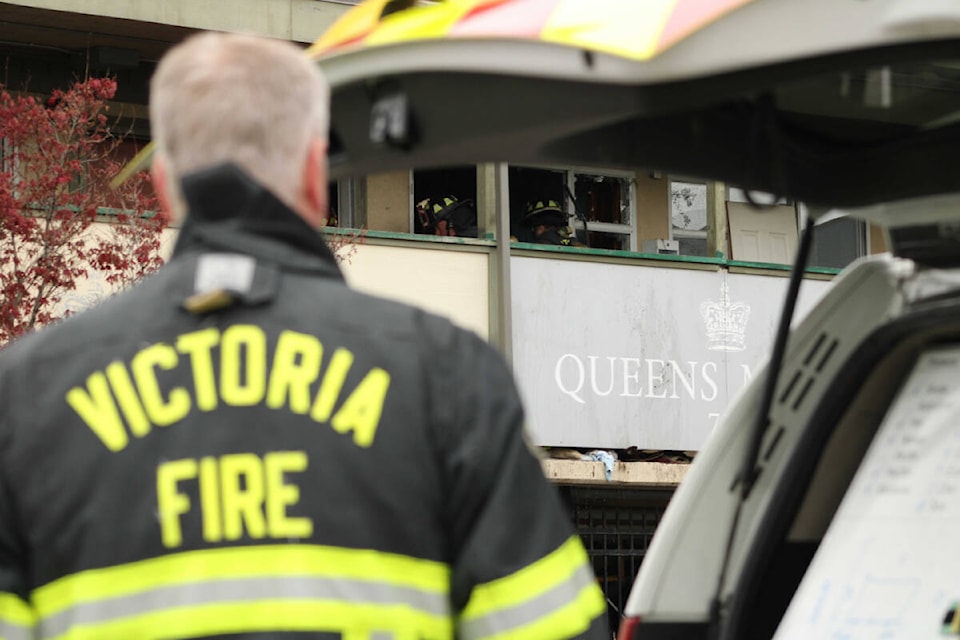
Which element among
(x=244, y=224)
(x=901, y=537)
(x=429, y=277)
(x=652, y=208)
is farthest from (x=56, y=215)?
(x=244, y=224)

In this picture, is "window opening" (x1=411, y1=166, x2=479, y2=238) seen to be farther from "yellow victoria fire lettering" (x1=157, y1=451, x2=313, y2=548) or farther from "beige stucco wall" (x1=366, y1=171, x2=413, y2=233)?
"yellow victoria fire lettering" (x1=157, y1=451, x2=313, y2=548)

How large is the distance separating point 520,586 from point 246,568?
33cm

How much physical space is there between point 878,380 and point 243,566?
2.14m

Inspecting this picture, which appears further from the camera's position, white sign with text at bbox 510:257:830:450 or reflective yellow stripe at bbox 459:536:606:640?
white sign with text at bbox 510:257:830:450

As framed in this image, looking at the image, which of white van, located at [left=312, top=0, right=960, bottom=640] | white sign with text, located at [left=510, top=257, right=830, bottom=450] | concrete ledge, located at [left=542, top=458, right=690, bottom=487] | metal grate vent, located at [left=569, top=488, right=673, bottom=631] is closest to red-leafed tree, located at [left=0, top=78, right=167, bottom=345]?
white sign with text, located at [left=510, top=257, right=830, bottom=450]

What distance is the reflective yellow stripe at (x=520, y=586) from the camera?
229 centimetres

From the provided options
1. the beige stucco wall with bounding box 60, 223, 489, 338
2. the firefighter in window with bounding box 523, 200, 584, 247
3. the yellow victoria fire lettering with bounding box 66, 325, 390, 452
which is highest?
the firefighter in window with bounding box 523, 200, 584, 247

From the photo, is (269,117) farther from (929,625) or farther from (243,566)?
(929,625)

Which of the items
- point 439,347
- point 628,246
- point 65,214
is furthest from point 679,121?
point 628,246

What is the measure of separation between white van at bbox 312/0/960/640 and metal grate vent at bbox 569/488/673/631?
14261 mm

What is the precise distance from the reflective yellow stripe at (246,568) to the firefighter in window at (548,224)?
16877 mm

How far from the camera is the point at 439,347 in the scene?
7.79 feet

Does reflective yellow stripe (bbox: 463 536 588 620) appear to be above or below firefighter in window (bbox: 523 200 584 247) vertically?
below

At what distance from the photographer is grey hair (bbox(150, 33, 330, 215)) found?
2312 millimetres
